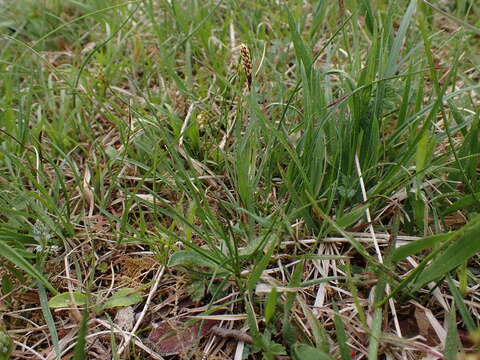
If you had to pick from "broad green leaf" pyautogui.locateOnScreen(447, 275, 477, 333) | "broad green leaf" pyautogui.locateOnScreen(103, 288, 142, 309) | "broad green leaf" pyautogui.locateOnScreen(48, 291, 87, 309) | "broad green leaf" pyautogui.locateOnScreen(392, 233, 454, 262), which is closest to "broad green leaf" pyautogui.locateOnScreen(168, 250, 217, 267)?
"broad green leaf" pyautogui.locateOnScreen(103, 288, 142, 309)

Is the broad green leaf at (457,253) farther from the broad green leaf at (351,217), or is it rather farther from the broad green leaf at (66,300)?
the broad green leaf at (66,300)

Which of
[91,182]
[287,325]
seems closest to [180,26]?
[91,182]

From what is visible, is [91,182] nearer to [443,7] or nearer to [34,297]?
[34,297]

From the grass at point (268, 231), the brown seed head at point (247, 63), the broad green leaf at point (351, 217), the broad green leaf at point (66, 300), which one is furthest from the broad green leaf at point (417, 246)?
the broad green leaf at point (66, 300)

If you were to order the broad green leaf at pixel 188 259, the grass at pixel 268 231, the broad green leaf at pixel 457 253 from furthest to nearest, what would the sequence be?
1. the broad green leaf at pixel 188 259
2. the grass at pixel 268 231
3. the broad green leaf at pixel 457 253

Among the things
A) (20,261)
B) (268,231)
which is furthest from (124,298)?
(268,231)

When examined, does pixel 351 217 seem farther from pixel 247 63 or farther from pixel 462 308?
pixel 247 63
